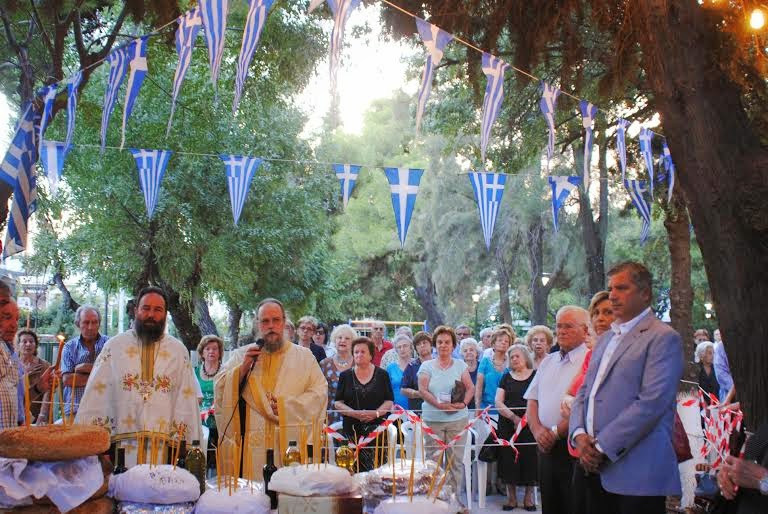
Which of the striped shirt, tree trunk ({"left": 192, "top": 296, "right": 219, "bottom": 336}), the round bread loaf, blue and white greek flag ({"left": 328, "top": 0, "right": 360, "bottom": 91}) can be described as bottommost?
the round bread loaf

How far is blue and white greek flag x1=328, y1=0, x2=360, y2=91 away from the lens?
6.94m

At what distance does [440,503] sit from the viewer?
3.44 meters

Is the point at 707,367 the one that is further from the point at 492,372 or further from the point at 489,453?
the point at 489,453

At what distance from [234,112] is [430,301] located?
35.3 m

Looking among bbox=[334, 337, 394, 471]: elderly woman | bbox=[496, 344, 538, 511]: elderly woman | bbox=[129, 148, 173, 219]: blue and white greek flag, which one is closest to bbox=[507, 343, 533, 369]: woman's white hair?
bbox=[496, 344, 538, 511]: elderly woman

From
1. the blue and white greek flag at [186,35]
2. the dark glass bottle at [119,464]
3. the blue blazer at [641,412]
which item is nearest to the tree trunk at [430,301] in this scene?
the blue and white greek flag at [186,35]

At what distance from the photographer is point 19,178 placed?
9812mm

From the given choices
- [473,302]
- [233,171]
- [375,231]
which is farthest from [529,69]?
[375,231]

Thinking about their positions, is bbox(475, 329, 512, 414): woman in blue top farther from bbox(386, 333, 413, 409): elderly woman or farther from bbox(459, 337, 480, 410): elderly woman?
bbox(386, 333, 413, 409): elderly woman

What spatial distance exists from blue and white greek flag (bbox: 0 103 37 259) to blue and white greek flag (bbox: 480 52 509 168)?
5.19m

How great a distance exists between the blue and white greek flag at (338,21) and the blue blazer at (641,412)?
3.59 metres

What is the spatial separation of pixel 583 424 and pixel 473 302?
34.9 m

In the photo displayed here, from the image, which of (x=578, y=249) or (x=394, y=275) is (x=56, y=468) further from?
(x=394, y=275)

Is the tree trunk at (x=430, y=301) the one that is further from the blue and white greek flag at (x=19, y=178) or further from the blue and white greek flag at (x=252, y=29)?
the blue and white greek flag at (x=252, y=29)
